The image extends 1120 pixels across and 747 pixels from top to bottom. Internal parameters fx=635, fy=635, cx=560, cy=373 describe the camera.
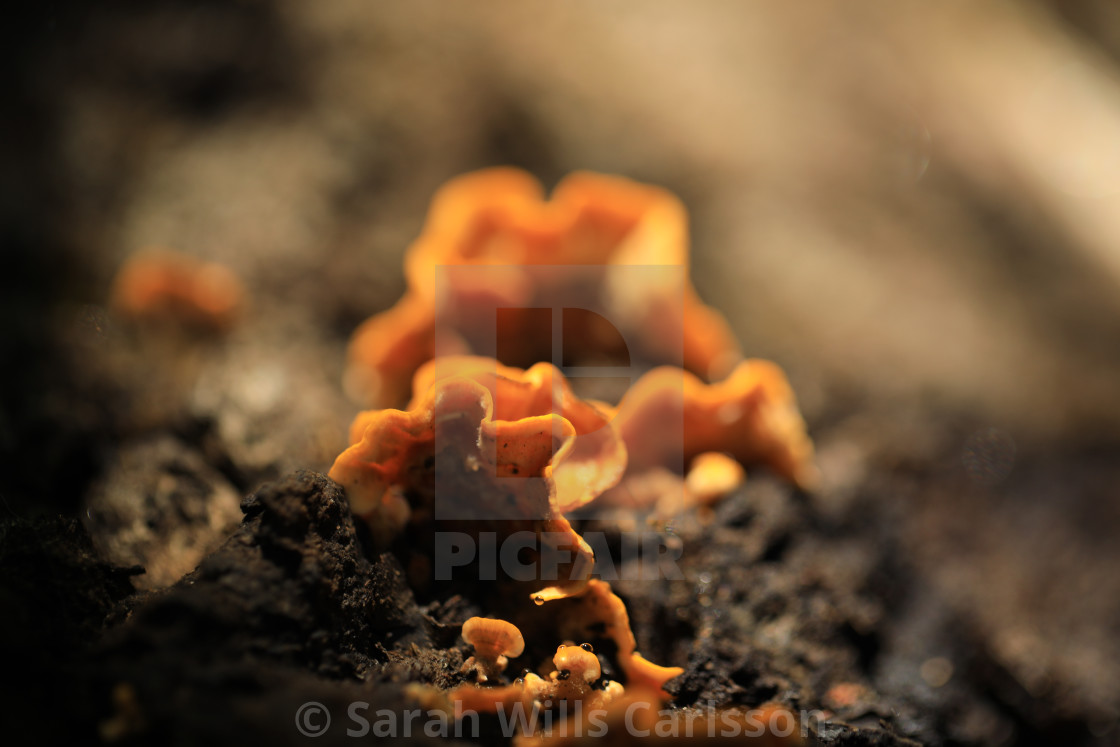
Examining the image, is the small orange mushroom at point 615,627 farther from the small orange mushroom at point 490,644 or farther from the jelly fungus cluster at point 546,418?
the small orange mushroom at point 490,644

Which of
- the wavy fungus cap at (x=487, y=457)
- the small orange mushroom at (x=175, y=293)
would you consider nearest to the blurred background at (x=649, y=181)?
the small orange mushroom at (x=175, y=293)

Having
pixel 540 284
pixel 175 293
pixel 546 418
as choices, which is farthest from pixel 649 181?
pixel 546 418

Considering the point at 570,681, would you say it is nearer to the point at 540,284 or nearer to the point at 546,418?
the point at 546,418

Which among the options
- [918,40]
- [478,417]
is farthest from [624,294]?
[918,40]

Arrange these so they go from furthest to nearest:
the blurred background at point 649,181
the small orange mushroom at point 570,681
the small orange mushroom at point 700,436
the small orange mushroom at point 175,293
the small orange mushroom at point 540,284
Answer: the small orange mushroom at point 175,293 → the blurred background at point 649,181 → the small orange mushroom at point 540,284 → the small orange mushroom at point 700,436 → the small orange mushroom at point 570,681

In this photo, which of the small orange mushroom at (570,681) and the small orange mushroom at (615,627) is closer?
the small orange mushroom at (570,681)

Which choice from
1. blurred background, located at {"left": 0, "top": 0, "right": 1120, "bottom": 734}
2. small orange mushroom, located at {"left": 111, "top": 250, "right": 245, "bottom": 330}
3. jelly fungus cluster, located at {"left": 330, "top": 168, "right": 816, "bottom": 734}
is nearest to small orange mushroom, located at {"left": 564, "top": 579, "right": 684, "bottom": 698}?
jelly fungus cluster, located at {"left": 330, "top": 168, "right": 816, "bottom": 734}
